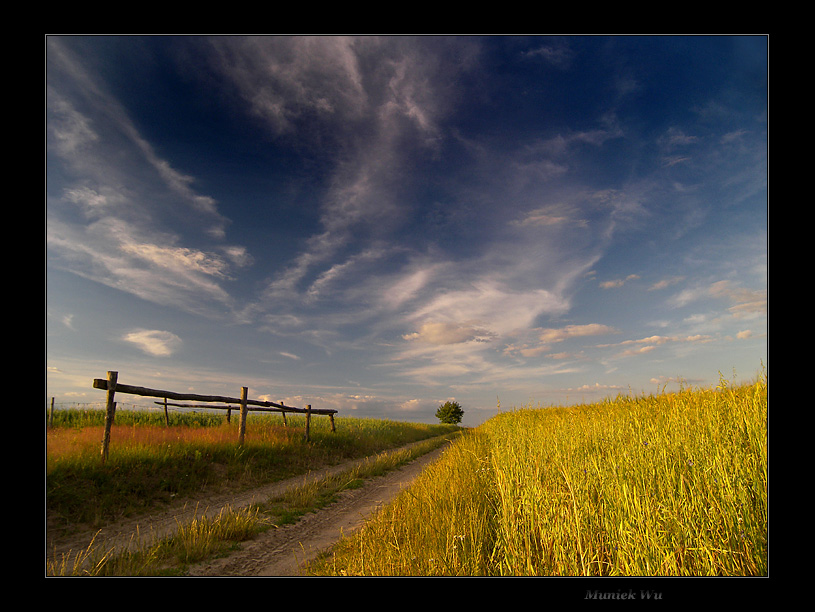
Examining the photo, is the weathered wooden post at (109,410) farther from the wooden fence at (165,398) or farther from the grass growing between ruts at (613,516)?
the grass growing between ruts at (613,516)

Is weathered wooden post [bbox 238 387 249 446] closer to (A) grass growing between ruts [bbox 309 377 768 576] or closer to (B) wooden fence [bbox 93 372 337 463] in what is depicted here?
(B) wooden fence [bbox 93 372 337 463]

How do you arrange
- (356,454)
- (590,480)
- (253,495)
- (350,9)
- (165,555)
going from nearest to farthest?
(350,9) < (590,480) < (165,555) < (253,495) < (356,454)

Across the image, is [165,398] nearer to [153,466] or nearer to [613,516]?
[153,466]

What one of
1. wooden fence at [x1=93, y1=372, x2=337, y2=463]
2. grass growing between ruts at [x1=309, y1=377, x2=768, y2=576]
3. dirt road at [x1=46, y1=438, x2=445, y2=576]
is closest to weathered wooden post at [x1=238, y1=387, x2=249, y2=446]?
wooden fence at [x1=93, y1=372, x2=337, y2=463]

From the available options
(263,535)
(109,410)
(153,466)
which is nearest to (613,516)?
(263,535)

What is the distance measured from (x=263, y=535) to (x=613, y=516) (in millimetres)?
6026

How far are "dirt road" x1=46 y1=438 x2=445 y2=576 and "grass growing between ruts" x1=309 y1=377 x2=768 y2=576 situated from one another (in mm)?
843

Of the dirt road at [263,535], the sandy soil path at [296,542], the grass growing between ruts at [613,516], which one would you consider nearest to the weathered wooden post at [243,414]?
the dirt road at [263,535]

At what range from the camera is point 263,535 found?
652 cm

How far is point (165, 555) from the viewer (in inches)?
210

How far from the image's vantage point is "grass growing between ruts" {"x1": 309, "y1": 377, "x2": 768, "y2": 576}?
3098mm
